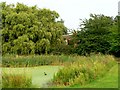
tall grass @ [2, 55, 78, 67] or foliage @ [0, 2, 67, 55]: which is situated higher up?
foliage @ [0, 2, 67, 55]

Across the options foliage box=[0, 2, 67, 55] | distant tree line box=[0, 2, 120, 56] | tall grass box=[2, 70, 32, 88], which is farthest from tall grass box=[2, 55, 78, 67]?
tall grass box=[2, 70, 32, 88]

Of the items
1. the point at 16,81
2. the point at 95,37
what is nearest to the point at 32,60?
the point at 95,37

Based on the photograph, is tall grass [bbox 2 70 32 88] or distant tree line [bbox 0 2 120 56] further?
distant tree line [bbox 0 2 120 56]

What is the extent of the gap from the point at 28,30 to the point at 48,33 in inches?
79.7

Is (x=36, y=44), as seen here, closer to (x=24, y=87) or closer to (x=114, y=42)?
(x=114, y=42)

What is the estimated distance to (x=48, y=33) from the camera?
32.6 metres

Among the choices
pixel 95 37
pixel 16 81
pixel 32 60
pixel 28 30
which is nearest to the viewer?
pixel 16 81

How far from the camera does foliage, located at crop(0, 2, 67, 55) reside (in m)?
32.0

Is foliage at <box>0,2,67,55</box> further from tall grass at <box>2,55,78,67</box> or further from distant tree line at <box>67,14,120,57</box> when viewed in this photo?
tall grass at <box>2,55,78,67</box>

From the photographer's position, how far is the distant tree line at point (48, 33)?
30734 millimetres

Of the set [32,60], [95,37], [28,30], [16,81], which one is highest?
[28,30]

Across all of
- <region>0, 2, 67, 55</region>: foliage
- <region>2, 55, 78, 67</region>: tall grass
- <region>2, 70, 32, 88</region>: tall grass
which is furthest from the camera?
<region>0, 2, 67, 55</region>: foliage

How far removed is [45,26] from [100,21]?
601 centimetres

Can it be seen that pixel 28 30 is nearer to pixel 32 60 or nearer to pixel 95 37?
pixel 95 37
